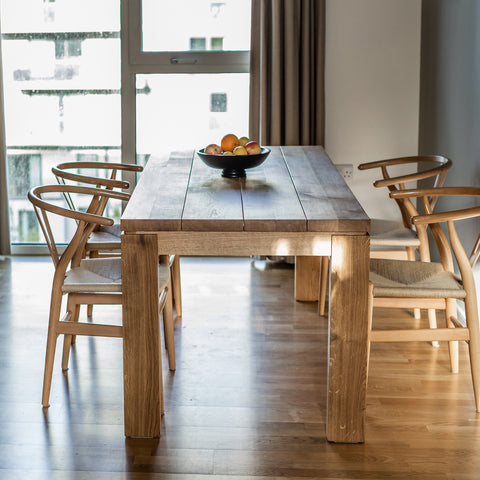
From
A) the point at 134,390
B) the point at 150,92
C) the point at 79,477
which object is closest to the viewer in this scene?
the point at 79,477

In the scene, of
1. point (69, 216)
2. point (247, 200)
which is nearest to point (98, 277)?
point (69, 216)

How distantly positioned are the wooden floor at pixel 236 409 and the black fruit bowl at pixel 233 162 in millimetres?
754

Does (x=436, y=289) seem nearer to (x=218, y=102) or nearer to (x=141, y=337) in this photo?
(x=141, y=337)

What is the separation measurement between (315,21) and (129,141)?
4.53 ft

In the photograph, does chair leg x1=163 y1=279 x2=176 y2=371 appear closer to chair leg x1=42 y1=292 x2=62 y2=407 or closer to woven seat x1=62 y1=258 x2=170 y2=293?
woven seat x1=62 y1=258 x2=170 y2=293

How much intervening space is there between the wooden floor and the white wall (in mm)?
1294

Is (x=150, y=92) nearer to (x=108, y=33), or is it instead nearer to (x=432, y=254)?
(x=108, y=33)

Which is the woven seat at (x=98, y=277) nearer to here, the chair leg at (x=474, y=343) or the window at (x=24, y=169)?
the chair leg at (x=474, y=343)

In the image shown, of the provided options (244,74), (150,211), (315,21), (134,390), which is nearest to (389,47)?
(315,21)

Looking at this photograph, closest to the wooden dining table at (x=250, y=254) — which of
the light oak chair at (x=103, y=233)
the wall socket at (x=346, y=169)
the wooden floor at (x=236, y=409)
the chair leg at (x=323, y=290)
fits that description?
the wooden floor at (x=236, y=409)

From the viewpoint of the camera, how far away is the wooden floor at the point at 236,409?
82.5 inches

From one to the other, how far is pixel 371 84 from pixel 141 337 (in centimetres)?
276

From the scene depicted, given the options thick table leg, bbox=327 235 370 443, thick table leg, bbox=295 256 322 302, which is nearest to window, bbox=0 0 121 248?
thick table leg, bbox=295 256 322 302

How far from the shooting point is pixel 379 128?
14.4ft
